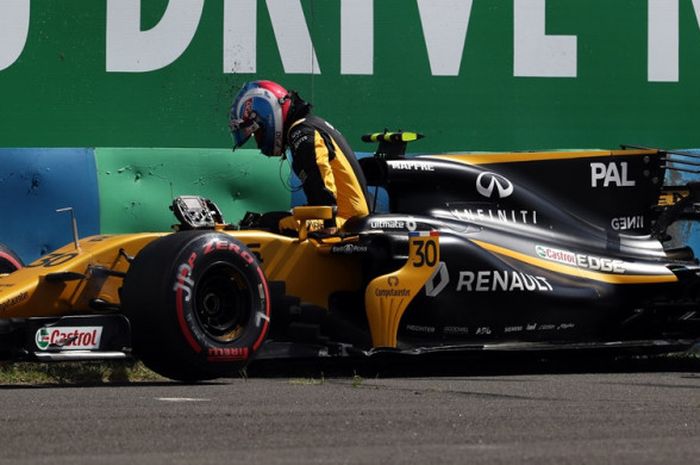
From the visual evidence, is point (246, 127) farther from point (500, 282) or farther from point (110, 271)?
point (500, 282)

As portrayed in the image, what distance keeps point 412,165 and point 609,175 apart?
139 centimetres

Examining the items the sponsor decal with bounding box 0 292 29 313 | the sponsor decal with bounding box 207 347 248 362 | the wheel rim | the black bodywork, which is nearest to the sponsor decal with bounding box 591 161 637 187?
the black bodywork

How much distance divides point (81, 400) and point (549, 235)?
12.8 ft

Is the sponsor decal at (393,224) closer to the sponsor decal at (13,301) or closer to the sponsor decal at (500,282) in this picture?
the sponsor decal at (500,282)

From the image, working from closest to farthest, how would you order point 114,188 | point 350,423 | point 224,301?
point 350,423
point 224,301
point 114,188

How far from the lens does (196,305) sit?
780 cm

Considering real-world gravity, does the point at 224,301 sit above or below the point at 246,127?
below

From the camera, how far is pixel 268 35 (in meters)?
11.4

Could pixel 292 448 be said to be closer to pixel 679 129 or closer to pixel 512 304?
pixel 512 304

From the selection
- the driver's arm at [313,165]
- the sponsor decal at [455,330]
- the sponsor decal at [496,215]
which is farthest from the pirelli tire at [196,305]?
the sponsor decal at [496,215]

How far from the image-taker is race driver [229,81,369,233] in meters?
8.95

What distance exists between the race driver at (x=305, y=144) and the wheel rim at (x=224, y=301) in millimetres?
875

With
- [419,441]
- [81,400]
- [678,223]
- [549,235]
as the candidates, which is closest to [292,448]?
[419,441]

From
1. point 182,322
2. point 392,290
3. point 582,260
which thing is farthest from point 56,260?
point 582,260
